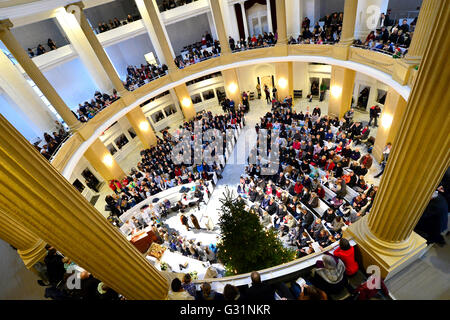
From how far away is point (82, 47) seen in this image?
14531mm

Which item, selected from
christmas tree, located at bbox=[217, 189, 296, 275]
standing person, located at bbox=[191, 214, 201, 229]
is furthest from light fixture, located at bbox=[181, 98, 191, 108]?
christmas tree, located at bbox=[217, 189, 296, 275]

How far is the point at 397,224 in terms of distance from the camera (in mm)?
3816

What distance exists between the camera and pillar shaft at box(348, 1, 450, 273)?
2406 millimetres

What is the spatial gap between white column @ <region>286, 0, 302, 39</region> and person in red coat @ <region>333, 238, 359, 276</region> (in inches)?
621

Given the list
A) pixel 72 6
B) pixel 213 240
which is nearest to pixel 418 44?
pixel 213 240

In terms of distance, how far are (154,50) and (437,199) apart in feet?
60.7

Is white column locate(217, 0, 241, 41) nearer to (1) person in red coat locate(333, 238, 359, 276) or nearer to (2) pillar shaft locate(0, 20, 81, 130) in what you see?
(2) pillar shaft locate(0, 20, 81, 130)

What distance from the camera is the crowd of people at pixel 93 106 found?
42.9ft

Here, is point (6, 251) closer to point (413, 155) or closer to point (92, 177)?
point (92, 177)

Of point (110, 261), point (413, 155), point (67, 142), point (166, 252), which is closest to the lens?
point (413, 155)

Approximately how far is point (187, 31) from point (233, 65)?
552cm

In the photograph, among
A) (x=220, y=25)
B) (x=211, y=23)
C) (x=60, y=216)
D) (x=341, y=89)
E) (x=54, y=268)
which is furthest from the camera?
(x=211, y=23)

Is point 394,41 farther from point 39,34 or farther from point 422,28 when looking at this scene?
point 39,34
